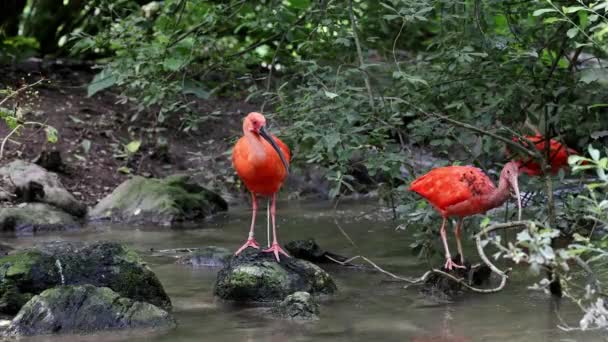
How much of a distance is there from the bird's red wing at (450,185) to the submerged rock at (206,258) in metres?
1.87

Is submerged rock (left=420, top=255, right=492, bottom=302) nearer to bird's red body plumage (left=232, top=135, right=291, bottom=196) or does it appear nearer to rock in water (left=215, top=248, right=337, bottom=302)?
rock in water (left=215, top=248, right=337, bottom=302)

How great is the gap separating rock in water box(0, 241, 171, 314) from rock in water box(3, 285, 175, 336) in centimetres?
51

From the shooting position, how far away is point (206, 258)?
8.24 metres

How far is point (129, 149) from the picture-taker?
39.7 feet

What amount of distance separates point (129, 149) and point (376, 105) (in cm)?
539

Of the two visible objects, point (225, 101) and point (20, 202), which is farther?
point (225, 101)

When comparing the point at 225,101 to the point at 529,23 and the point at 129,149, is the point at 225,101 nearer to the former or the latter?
the point at 129,149

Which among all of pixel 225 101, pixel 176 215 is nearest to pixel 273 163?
pixel 176 215

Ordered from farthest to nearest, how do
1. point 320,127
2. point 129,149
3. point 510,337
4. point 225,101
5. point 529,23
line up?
point 225,101 < point 129,149 < point 529,23 < point 320,127 < point 510,337

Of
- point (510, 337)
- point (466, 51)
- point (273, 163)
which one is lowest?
point (510, 337)

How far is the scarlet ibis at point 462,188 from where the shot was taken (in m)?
7.13

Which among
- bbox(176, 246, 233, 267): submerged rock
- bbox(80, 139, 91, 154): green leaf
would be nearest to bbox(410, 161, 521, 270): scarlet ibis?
bbox(176, 246, 233, 267): submerged rock

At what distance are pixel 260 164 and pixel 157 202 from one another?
11.3 ft

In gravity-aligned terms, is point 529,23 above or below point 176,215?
above
